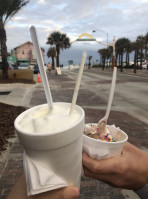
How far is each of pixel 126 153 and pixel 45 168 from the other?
681 mm

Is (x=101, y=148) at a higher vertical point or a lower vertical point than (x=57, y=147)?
lower

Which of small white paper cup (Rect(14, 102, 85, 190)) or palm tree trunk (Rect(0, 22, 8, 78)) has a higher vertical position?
palm tree trunk (Rect(0, 22, 8, 78))

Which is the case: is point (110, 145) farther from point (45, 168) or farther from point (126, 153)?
point (45, 168)

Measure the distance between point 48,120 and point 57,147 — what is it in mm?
141

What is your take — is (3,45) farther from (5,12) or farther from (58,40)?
(58,40)

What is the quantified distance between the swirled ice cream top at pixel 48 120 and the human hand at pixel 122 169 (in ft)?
1.52

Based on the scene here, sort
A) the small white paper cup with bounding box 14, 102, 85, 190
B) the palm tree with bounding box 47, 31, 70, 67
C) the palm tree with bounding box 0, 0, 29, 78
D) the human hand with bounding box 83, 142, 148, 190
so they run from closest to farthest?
the small white paper cup with bounding box 14, 102, 85, 190
the human hand with bounding box 83, 142, 148, 190
the palm tree with bounding box 0, 0, 29, 78
the palm tree with bounding box 47, 31, 70, 67

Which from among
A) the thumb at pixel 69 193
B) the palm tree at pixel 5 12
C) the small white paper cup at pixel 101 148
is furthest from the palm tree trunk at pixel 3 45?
the thumb at pixel 69 193

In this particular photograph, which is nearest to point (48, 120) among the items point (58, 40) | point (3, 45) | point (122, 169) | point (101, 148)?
point (101, 148)

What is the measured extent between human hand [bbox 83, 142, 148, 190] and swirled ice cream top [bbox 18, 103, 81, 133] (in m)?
0.46

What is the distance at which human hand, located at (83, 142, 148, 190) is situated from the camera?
1.17m

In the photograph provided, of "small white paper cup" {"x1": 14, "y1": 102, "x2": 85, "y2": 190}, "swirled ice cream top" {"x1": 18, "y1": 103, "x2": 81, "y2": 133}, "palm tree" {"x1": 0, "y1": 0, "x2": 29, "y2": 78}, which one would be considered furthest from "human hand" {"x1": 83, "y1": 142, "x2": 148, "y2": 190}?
"palm tree" {"x1": 0, "y1": 0, "x2": 29, "y2": 78}

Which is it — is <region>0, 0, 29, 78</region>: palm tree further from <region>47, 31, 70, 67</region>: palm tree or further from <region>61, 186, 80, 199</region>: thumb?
<region>47, 31, 70, 67</region>: palm tree

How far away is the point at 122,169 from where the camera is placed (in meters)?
1.17
